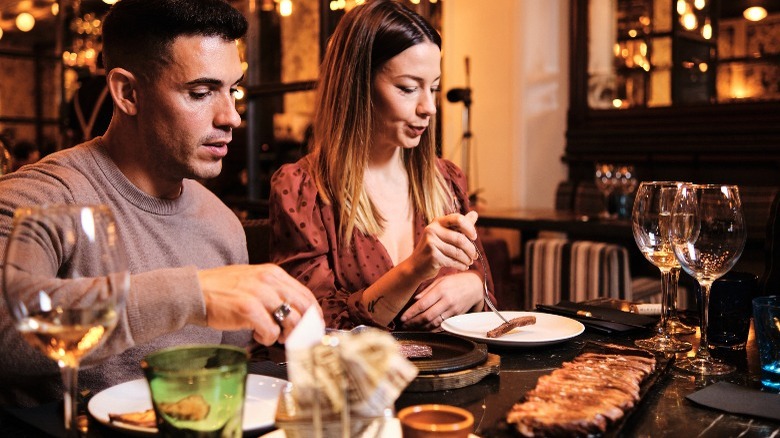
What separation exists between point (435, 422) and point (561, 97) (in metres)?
5.10

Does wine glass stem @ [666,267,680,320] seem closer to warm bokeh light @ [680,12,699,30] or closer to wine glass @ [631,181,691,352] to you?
wine glass @ [631,181,691,352]

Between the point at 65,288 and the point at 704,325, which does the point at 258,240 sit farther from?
the point at 65,288

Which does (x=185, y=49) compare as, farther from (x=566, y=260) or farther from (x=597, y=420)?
(x=566, y=260)

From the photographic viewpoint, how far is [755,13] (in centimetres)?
490

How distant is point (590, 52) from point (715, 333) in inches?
175

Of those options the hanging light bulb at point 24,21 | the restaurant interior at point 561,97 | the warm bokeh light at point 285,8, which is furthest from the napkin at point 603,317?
the hanging light bulb at point 24,21

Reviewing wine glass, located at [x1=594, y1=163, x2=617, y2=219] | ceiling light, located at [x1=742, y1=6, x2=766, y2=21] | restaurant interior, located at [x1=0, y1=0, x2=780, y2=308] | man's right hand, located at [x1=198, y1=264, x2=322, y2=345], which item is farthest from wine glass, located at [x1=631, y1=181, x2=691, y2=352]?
ceiling light, located at [x1=742, y1=6, x2=766, y2=21]

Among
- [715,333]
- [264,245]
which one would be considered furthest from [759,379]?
[264,245]

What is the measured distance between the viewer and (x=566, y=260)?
12.9ft

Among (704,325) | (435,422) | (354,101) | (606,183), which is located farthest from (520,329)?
(606,183)

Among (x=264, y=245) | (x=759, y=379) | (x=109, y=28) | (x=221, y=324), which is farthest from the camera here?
(x=264, y=245)

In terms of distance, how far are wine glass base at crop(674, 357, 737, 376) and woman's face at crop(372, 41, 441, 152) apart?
2.98ft

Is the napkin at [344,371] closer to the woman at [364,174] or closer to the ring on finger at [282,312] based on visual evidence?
the ring on finger at [282,312]

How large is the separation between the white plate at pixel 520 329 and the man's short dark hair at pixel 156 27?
71 cm
